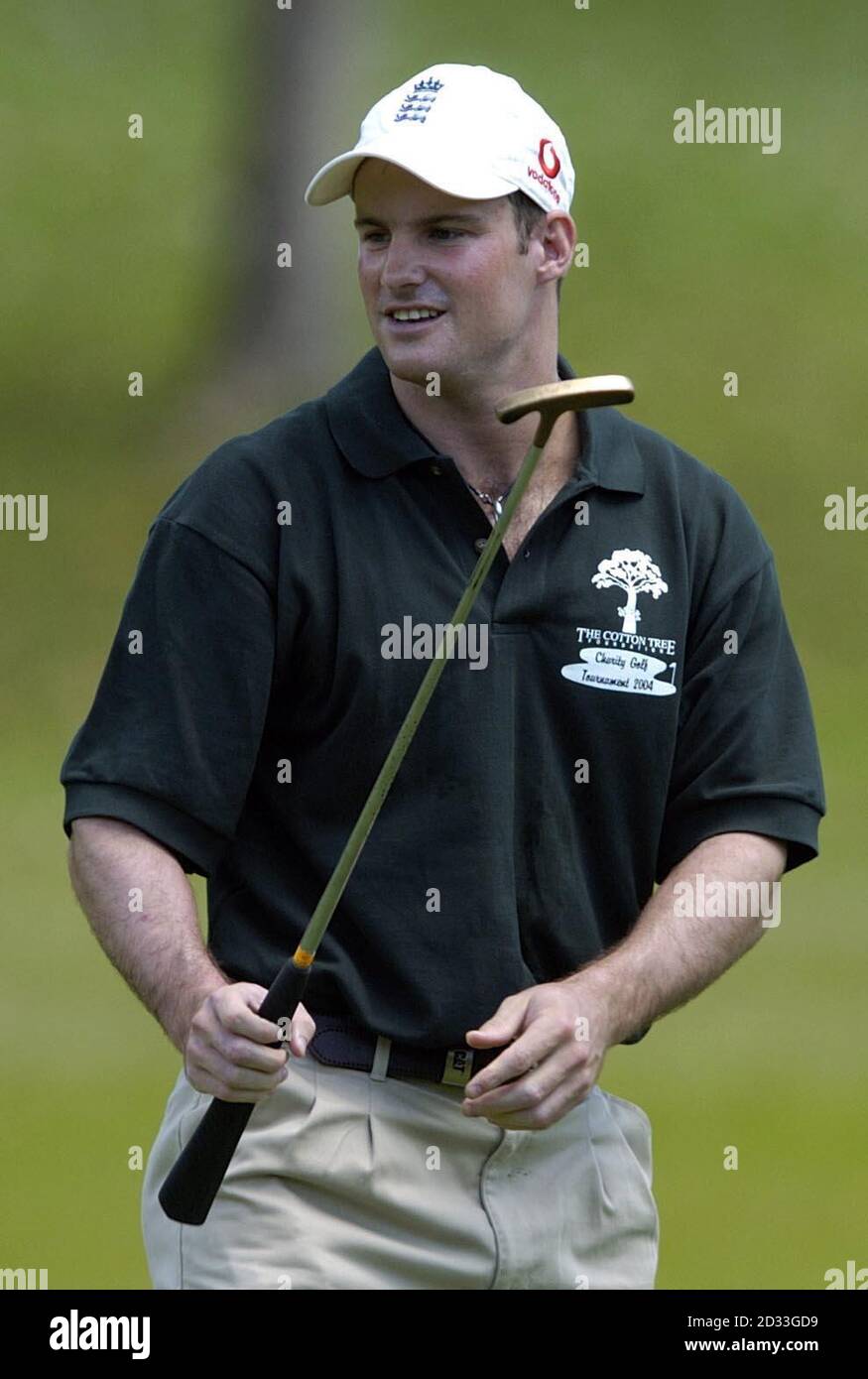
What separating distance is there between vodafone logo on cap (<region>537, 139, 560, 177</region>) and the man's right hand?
4.09 feet

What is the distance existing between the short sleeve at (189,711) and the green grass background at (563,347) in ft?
17.2

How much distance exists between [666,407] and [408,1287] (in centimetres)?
1146

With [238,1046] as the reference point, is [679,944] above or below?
above

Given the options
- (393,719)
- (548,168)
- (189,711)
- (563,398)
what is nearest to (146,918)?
(189,711)

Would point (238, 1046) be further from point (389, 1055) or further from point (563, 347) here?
point (563, 347)

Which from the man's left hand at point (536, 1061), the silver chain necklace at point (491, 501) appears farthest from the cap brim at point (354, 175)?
the man's left hand at point (536, 1061)

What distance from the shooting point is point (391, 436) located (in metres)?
3.45

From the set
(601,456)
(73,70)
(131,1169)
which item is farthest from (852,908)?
(73,70)

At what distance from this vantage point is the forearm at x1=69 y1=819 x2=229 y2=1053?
314cm

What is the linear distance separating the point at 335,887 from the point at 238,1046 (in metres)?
0.21

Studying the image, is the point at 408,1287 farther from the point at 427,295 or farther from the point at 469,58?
the point at 469,58

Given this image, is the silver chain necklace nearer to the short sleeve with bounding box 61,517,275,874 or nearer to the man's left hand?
the short sleeve with bounding box 61,517,275,874

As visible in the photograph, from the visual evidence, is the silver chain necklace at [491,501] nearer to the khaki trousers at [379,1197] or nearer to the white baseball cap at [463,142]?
the white baseball cap at [463,142]

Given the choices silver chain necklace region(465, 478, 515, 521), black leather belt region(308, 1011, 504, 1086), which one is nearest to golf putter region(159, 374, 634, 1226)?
black leather belt region(308, 1011, 504, 1086)
